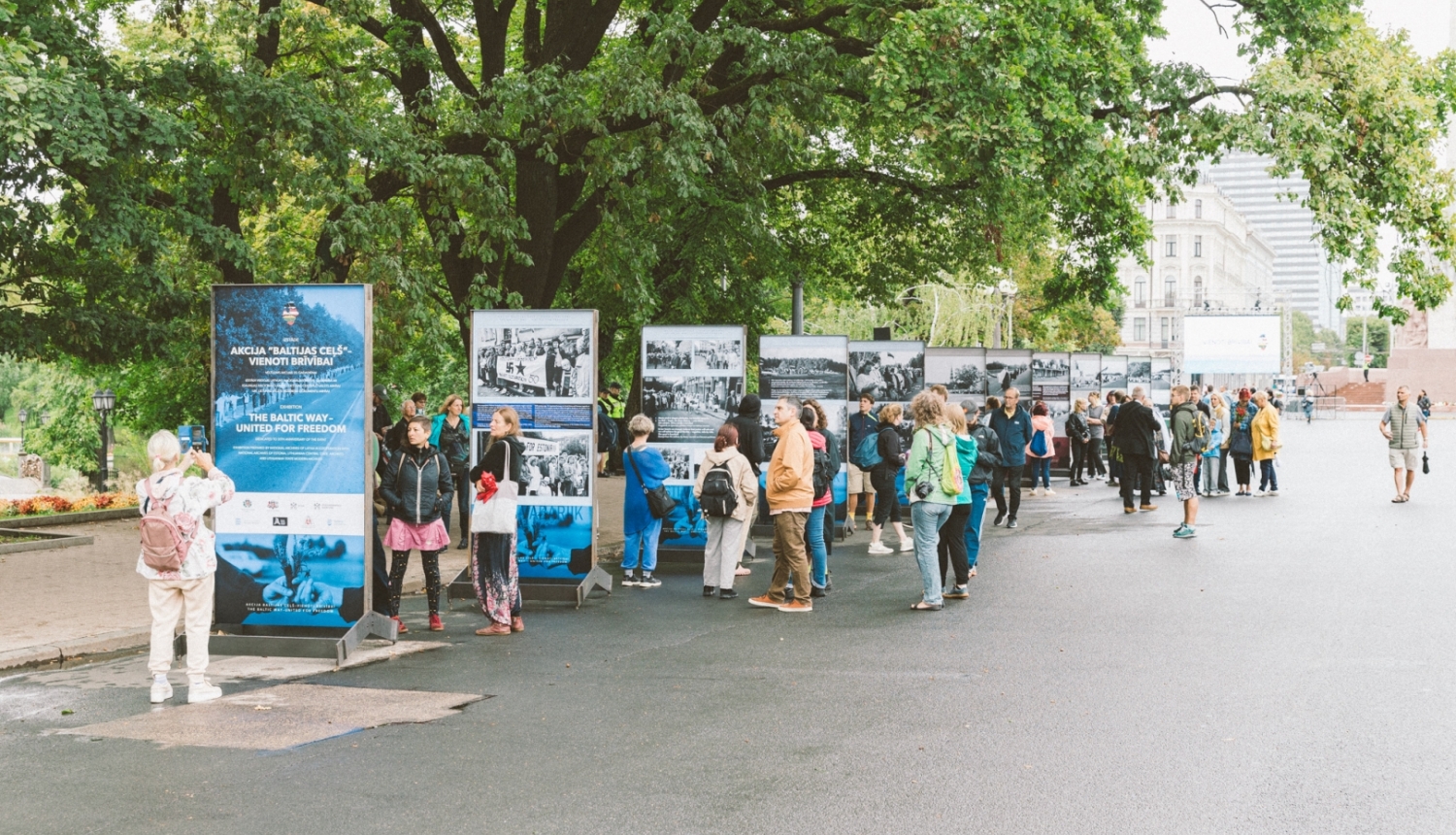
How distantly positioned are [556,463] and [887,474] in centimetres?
501

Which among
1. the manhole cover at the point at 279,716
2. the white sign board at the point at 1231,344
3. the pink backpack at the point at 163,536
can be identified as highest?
the white sign board at the point at 1231,344

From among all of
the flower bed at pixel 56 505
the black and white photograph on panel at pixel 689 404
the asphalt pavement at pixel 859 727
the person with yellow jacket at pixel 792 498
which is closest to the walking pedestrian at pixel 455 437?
the black and white photograph on panel at pixel 689 404

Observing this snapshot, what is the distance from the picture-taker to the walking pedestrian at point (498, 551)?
1098cm

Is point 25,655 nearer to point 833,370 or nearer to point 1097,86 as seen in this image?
point 833,370

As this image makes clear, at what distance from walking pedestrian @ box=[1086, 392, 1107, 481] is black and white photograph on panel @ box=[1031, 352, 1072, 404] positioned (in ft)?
2.92

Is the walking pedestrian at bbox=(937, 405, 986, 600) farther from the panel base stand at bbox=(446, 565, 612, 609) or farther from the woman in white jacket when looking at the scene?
the panel base stand at bbox=(446, 565, 612, 609)

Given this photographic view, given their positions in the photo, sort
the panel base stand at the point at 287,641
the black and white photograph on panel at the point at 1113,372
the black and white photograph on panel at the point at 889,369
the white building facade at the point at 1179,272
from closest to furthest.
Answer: the panel base stand at the point at 287,641 < the black and white photograph on panel at the point at 889,369 < the black and white photograph on panel at the point at 1113,372 < the white building facade at the point at 1179,272

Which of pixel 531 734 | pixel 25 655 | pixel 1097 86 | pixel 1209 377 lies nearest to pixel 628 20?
pixel 1097 86

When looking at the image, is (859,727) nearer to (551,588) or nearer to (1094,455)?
(551,588)

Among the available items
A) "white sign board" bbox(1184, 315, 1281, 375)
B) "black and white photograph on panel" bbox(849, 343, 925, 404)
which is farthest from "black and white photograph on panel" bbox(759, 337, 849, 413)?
"white sign board" bbox(1184, 315, 1281, 375)

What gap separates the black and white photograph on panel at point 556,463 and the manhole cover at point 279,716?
433cm

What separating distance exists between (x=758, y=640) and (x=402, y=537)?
2.97m

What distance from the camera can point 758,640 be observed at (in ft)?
34.3

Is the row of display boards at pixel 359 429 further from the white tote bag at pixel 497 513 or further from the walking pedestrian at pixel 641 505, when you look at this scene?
the white tote bag at pixel 497 513
